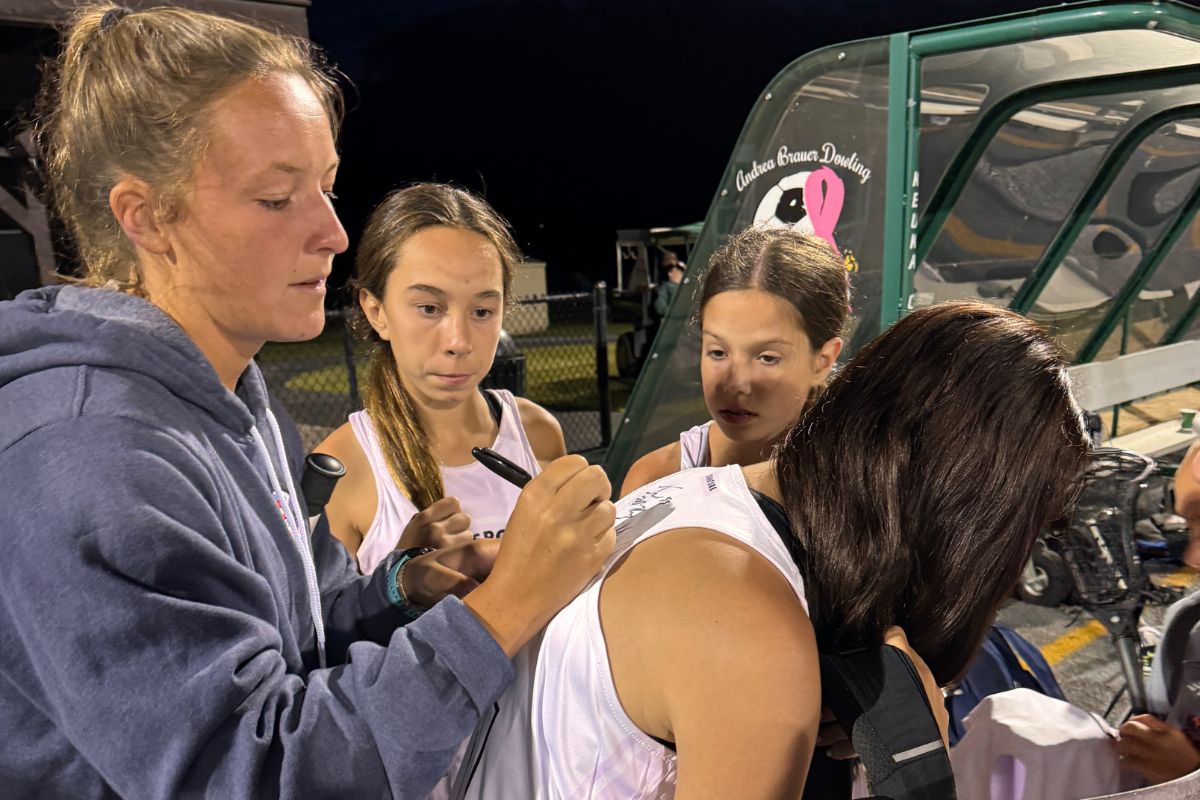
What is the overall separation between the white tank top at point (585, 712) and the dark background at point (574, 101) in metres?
43.0

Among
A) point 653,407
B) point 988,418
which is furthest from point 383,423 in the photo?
point 653,407

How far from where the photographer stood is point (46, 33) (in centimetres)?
461

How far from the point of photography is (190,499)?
33.8 inches

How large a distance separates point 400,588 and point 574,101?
194 ft

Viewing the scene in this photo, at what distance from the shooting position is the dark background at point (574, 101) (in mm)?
47531

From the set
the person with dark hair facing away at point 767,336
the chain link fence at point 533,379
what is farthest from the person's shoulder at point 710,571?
the chain link fence at point 533,379

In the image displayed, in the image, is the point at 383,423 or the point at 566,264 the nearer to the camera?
the point at 383,423

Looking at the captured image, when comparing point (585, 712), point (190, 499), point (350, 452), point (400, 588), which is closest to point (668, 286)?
point (350, 452)

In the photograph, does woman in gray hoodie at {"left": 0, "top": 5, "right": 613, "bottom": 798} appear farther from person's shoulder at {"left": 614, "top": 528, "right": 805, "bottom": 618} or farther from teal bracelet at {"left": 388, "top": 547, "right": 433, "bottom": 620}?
teal bracelet at {"left": 388, "top": 547, "right": 433, "bottom": 620}

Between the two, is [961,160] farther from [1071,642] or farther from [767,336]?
[1071,642]

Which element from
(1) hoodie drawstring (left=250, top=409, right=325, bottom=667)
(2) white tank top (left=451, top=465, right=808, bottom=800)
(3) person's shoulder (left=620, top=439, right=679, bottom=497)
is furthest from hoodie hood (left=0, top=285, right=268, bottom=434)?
(3) person's shoulder (left=620, top=439, right=679, bottom=497)

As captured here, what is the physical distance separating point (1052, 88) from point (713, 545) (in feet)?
11.0

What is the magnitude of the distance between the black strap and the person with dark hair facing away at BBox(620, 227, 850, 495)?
49.1 inches

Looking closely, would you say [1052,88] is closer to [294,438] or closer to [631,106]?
[294,438]
